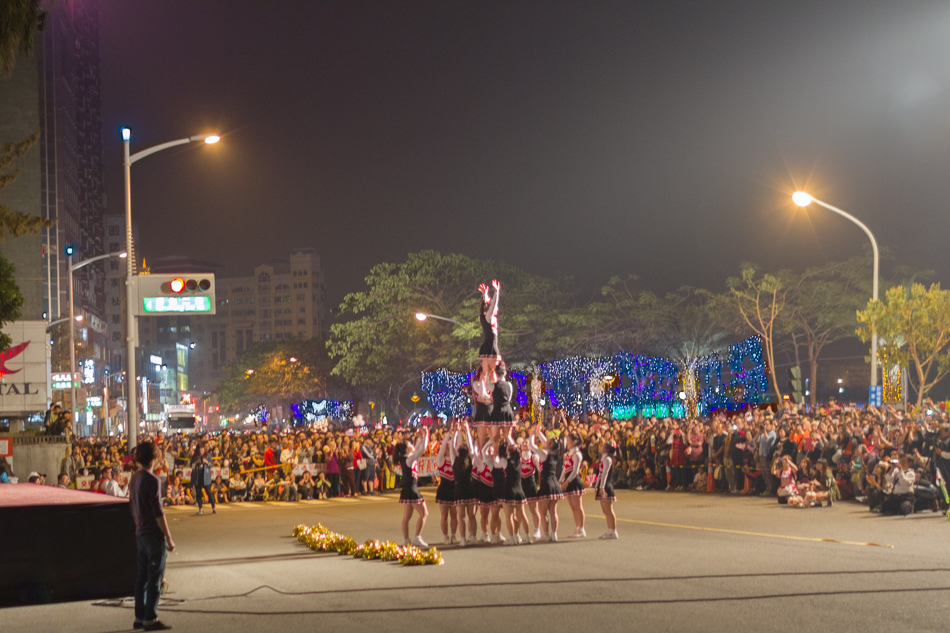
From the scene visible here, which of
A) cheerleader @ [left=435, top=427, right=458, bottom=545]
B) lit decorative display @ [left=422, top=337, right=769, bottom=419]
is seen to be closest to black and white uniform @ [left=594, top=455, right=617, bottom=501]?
cheerleader @ [left=435, top=427, right=458, bottom=545]

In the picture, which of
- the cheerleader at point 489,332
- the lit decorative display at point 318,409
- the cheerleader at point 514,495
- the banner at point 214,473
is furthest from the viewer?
the lit decorative display at point 318,409

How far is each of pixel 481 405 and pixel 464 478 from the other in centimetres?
414

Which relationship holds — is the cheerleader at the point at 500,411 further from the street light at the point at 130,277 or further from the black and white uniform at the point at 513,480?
the street light at the point at 130,277

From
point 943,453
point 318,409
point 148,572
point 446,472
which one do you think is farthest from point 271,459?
point 318,409

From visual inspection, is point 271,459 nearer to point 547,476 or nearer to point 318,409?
point 547,476

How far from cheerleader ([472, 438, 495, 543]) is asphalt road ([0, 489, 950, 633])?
0.94 m

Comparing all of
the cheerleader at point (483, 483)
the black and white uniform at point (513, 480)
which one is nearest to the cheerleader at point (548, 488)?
the black and white uniform at point (513, 480)

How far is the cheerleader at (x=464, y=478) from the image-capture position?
16.0 meters

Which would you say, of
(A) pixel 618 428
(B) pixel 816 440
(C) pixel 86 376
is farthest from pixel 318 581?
(C) pixel 86 376

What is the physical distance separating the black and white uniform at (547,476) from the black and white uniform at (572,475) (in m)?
0.19

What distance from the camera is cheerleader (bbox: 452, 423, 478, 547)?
1598 centimetres

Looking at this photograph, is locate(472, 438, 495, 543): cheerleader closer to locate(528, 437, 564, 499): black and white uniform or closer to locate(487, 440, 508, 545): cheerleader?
locate(487, 440, 508, 545): cheerleader

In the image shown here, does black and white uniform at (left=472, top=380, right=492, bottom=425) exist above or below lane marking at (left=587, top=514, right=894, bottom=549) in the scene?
above

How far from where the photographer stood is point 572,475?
16062mm
